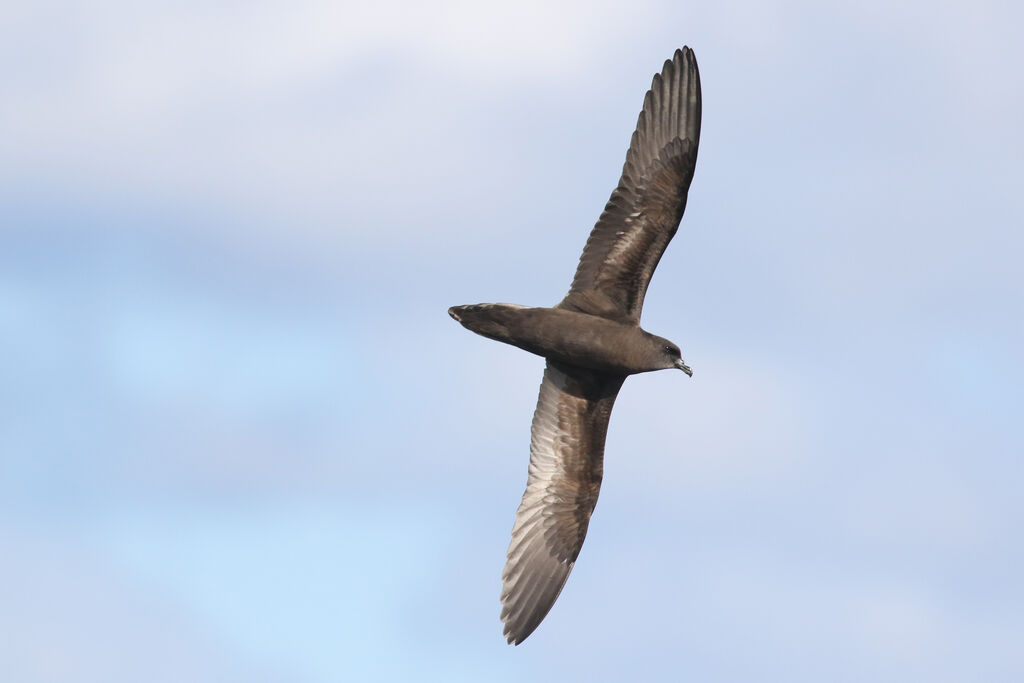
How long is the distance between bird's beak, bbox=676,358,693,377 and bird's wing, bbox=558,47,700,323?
1.10 metres

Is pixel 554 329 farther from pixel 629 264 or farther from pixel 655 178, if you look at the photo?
pixel 655 178

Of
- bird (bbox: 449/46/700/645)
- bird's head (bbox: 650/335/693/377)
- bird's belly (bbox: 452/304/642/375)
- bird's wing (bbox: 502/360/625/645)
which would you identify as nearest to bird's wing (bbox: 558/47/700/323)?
bird (bbox: 449/46/700/645)

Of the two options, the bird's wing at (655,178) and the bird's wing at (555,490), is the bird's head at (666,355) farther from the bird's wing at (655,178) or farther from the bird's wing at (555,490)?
the bird's wing at (555,490)

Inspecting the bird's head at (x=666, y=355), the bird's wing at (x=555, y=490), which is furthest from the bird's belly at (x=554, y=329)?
the bird's wing at (x=555, y=490)

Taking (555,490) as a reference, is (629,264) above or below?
above

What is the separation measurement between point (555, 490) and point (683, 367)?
256cm

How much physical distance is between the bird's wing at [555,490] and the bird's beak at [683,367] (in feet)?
3.72

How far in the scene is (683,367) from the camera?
Answer: 19.1 m

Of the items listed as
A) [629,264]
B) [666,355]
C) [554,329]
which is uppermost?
[629,264]

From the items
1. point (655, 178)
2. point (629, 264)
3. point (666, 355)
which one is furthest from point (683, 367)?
point (655, 178)

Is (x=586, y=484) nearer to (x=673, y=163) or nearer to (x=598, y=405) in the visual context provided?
(x=598, y=405)

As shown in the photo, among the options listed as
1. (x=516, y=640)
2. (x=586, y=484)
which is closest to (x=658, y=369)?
(x=586, y=484)

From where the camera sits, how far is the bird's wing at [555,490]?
20.1m

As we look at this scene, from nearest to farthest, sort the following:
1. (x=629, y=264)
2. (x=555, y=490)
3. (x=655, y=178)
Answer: (x=655, y=178)
(x=629, y=264)
(x=555, y=490)
